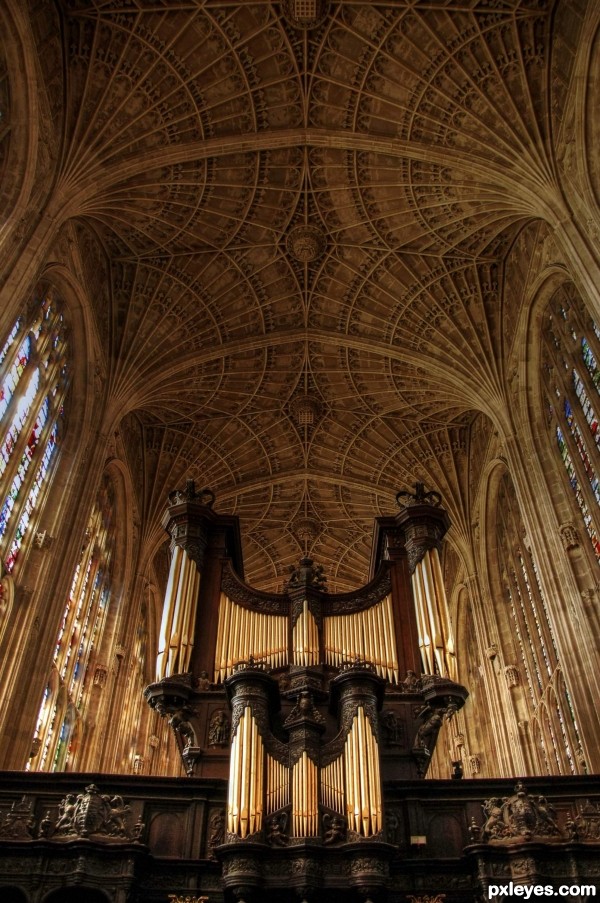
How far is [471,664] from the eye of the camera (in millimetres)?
30000

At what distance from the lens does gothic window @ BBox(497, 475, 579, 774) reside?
19.7 m

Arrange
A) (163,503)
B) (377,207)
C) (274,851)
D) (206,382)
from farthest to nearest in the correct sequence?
(163,503), (206,382), (377,207), (274,851)

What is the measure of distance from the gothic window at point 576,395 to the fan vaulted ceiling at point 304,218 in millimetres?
2641

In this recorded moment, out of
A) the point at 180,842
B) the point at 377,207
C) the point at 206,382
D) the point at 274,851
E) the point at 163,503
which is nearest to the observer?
the point at 274,851

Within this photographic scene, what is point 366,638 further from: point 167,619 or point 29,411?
point 29,411

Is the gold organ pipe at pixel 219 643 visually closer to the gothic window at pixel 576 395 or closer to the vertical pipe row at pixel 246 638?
the vertical pipe row at pixel 246 638

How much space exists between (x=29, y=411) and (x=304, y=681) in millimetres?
10206

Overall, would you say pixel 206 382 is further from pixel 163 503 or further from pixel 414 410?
pixel 414 410

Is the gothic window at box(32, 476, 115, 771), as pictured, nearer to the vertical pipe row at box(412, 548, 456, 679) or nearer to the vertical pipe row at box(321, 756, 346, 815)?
the vertical pipe row at box(412, 548, 456, 679)

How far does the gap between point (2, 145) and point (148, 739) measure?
21.7 m

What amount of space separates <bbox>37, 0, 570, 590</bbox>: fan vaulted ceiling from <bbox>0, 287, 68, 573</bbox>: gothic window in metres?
2.80

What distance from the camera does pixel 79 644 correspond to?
72.5ft

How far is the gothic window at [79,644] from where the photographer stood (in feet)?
65.2

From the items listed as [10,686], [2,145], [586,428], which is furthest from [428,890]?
[2,145]
